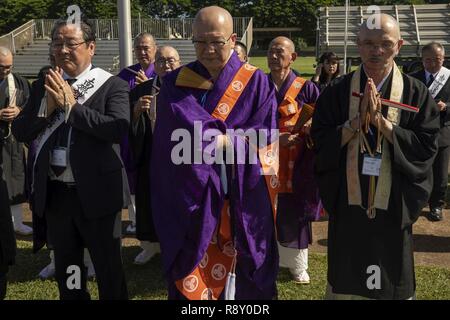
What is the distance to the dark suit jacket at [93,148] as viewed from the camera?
3045mm

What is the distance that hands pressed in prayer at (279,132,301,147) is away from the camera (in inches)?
154

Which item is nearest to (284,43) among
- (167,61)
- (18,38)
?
(167,61)

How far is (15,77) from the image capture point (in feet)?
17.5

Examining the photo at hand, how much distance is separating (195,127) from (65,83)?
33.3 inches

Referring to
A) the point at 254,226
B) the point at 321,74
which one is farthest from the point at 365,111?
the point at 321,74

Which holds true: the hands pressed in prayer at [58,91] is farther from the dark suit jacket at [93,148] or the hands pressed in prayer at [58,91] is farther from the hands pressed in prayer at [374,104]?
the hands pressed in prayer at [374,104]

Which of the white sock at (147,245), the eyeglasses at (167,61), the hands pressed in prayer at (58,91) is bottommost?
the white sock at (147,245)

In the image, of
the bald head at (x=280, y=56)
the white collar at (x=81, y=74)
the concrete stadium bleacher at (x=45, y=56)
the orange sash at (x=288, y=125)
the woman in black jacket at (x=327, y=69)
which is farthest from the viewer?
the concrete stadium bleacher at (x=45, y=56)

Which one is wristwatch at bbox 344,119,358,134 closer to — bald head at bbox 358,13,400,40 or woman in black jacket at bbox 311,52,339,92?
bald head at bbox 358,13,400,40

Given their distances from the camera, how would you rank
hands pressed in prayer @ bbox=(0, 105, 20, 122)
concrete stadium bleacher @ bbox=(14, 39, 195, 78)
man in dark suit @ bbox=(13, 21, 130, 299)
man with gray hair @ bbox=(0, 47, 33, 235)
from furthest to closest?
concrete stadium bleacher @ bbox=(14, 39, 195, 78)
man with gray hair @ bbox=(0, 47, 33, 235)
hands pressed in prayer @ bbox=(0, 105, 20, 122)
man in dark suit @ bbox=(13, 21, 130, 299)

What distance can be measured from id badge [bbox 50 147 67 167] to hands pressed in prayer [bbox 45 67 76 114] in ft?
1.00

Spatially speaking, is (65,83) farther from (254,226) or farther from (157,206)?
(254,226)

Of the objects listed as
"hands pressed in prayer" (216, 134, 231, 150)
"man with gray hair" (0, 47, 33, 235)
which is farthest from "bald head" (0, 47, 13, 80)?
"hands pressed in prayer" (216, 134, 231, 150)

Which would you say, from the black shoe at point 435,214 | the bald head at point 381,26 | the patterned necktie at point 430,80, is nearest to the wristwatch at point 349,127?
the bald head at point 381,26
